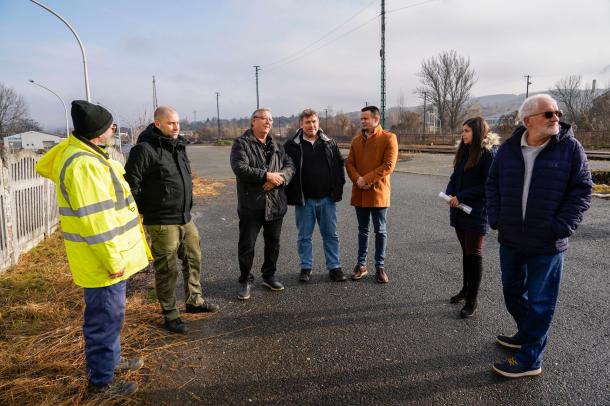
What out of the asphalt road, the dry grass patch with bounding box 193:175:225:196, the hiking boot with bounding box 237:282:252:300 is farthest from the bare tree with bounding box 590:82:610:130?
the hiking boot with bounding box 237:282:252:300

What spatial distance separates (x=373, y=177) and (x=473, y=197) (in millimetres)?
1192

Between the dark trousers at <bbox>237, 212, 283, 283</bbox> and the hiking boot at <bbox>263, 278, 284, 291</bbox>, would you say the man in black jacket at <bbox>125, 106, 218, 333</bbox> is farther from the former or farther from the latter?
the hiking boot at <bbox>263, 278, 284, 291</bbox>

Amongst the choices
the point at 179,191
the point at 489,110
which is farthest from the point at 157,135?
the point at 489,110

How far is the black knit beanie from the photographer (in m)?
2.53

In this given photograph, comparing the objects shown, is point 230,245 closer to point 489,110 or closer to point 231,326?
point 231,326

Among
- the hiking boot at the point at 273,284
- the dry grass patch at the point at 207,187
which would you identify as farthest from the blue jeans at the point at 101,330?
the dry grass patch at the point at 207,187

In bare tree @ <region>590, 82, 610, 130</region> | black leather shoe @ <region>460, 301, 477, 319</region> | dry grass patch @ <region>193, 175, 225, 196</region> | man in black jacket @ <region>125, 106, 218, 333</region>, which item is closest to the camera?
man in black jacket @ <region>125, 106, 218, 333</region>

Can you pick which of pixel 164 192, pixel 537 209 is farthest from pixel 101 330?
pixel 537 209

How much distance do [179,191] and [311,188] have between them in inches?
65.6

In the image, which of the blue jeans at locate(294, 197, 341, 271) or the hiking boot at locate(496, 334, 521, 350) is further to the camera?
the blue jeans at locate(294, 197, 341, 271)

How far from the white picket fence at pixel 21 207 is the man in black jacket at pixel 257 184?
3.50 meters

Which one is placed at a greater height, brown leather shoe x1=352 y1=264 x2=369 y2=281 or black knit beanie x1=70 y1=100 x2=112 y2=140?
black knit beanie x1=70 y1=100 x2=112 y2=140

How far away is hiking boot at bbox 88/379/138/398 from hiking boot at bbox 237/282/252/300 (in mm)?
1670

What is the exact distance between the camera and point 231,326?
3639 millimetres
